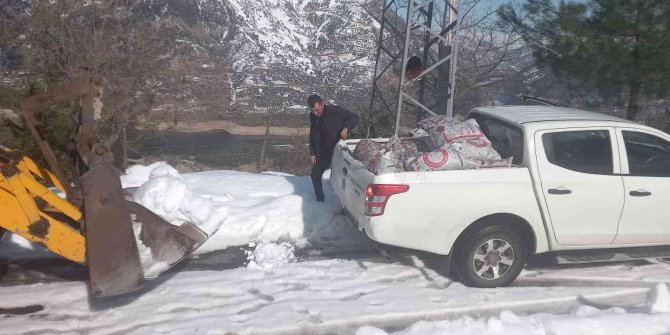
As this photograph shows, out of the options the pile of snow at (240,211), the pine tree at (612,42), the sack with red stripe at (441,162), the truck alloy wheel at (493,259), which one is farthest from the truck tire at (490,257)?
the pine tree at (612,42)

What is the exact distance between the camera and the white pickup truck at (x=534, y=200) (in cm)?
510

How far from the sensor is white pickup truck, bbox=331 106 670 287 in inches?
201

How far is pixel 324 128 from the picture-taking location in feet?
24.7

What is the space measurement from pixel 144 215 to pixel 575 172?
3923 mm

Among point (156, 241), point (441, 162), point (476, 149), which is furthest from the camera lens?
point (476, 149)

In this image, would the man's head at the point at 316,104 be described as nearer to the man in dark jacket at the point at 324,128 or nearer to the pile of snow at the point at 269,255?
the man in dark jacket at the point at 324,128

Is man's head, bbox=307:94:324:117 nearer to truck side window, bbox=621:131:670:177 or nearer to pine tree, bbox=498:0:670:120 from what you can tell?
truck side window, bbox=621:131:670:177

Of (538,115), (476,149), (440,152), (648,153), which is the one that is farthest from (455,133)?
(648,153)

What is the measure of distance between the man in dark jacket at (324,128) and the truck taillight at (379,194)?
96.8 inches

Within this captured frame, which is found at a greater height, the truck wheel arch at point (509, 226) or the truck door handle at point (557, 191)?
the truck door handle at point (557, 191)

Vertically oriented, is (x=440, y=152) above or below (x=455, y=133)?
below

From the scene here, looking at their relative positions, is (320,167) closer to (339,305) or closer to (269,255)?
(269,255)

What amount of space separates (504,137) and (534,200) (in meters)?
0.82

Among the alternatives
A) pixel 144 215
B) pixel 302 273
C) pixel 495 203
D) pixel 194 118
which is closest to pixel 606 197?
pixel 495 203
